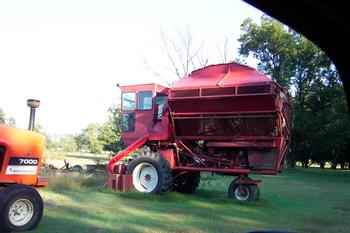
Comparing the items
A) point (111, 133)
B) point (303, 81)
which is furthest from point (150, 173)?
point (303, 81)

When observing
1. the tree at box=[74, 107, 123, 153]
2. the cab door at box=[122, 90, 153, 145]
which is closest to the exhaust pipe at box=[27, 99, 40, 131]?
the cab door at box=[122, 90, 153, 145]

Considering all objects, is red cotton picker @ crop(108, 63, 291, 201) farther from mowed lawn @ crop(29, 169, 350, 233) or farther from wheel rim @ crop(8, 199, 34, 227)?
wheel rim @ crop(8, 199, 34, 227)

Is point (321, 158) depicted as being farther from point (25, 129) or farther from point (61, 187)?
point (25, 129)

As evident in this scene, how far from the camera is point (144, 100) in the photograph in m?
17.2

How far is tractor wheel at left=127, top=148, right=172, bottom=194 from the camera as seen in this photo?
1548cm

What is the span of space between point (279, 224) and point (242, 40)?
144 ft

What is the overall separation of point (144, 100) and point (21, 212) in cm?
909

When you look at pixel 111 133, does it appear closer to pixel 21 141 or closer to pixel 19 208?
pixel 21 141

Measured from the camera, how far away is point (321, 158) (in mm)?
54250

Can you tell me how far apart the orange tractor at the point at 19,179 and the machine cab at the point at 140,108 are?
25.8 ft

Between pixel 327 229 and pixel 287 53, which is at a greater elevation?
pixel 287 53

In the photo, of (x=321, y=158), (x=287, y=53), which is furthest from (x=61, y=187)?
(x=321, y=158)

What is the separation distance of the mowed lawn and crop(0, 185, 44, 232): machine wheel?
0.84ft

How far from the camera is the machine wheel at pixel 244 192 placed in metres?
15.3
